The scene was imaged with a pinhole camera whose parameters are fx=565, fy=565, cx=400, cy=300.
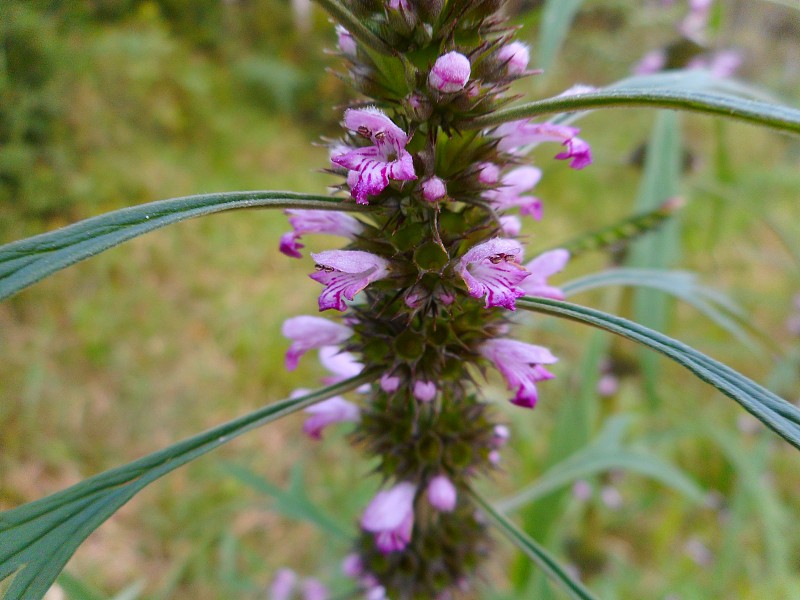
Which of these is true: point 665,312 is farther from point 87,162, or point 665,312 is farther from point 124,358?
point 87,162

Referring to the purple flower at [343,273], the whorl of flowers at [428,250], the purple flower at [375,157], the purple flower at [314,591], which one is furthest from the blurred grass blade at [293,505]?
the purple flower at [375,157]

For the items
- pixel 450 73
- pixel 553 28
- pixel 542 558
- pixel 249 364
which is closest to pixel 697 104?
pixel 450 73

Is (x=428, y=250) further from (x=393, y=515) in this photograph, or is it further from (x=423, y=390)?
(x=393, y=515)

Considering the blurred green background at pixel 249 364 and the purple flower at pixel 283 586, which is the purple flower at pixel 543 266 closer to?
the blurred green background at pixel 249 364

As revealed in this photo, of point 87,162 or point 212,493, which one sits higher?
point 87,162

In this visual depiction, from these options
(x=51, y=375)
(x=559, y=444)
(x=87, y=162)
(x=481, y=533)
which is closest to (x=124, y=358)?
(x=51, y=375)

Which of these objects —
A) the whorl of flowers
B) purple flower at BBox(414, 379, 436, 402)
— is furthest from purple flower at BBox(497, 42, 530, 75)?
purple flower at BBox(414, 379, 436, 402)

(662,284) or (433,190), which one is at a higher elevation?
(433,190)
